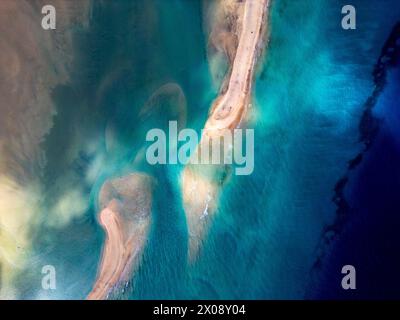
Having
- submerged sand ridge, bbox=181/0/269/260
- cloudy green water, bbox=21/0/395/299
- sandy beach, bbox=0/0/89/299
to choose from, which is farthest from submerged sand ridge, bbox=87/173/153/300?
sandy beach, bbox=0/0/89/299

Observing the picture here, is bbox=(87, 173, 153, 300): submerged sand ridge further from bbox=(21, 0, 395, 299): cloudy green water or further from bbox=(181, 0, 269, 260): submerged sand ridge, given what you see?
bbox=(181, 0, 269, 260): submerged sand ridge

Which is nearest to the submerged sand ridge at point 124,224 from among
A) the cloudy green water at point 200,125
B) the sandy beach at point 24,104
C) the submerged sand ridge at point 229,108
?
the cloudy green water at point 200,125

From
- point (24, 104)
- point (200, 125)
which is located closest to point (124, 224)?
point (200, 125)

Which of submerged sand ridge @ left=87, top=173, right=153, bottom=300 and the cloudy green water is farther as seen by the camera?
submerged sand ridge @ left=87, top=173, right=153, bottom=300
